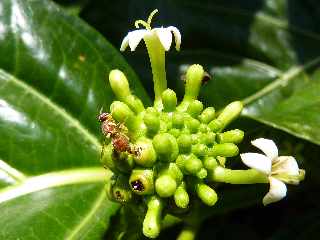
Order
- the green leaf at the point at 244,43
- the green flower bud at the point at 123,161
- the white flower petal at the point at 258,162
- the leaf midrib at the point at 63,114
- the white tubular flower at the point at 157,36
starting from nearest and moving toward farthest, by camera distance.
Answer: the white flower petal at the point at 258,162, the green flower bud at the point at 123,161, the white tubular flower at the point at 157,36, the leaf midrib at the point at 63,114, the green leaf at the point at 244,43

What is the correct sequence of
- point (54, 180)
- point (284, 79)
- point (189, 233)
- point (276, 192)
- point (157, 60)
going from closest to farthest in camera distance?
point (276, 192) → point (157, 60) → point (189, 233) → point (54, 180) → point (284, 79)

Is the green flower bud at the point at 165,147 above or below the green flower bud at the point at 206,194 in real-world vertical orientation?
above

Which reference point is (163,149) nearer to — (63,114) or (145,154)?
(145,154)

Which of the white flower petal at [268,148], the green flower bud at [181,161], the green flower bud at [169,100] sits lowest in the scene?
the green flower bud at [181,161]

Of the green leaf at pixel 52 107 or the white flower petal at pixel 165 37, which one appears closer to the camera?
the white flower petal at pixel 165 37

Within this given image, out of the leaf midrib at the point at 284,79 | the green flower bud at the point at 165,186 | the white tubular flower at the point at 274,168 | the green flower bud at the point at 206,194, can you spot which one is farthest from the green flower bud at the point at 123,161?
the leaf midrib at the point at 284,79

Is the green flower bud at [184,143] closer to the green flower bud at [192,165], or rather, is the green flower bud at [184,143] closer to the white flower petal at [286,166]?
the green flower bud at [192,165]

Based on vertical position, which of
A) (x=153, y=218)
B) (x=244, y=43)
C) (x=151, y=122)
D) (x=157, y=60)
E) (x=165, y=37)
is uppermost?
(x=165, y=37)

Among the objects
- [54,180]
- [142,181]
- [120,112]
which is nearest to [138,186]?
[142,181]
